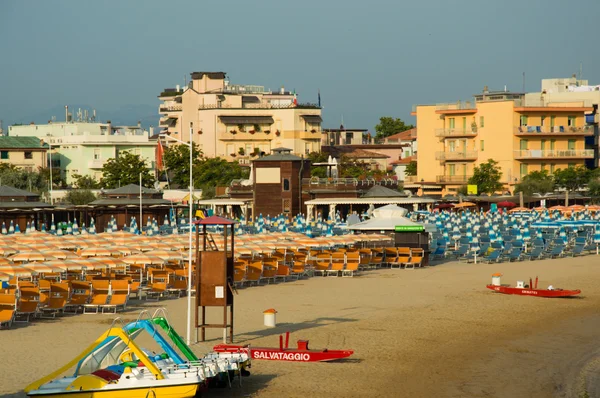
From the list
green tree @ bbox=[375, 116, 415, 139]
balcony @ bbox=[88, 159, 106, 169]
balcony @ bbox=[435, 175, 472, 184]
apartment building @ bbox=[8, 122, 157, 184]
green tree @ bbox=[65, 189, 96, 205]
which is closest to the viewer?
green tree @ bbox=[65, 189, 96, 205]

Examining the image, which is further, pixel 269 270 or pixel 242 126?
pixel 242 126

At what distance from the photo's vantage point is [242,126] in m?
106

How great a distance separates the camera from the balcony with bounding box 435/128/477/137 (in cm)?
8912

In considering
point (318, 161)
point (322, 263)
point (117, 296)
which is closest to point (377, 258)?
point (322, 263)

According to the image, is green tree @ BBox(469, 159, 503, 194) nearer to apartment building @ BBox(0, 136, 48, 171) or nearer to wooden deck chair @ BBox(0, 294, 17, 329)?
apartment building @ BBox(0, 136, 48, 171)

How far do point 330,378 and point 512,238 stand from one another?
101 ft

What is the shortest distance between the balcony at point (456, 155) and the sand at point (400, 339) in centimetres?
5648

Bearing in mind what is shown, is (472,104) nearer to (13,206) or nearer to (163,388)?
(13,206)

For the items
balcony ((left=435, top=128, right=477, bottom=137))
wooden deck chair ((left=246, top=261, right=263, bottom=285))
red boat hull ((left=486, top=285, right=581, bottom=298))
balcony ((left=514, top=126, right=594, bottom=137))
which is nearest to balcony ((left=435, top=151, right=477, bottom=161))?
balcony ((left=435, top=128, right=477, bottom=137))

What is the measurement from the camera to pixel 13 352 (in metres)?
19.2

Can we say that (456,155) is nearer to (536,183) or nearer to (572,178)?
(536,183)

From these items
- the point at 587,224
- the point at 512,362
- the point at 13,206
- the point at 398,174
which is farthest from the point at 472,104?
the point at 512,362

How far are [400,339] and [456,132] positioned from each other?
228 feet

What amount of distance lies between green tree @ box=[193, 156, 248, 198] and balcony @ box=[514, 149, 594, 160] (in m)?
24.6
